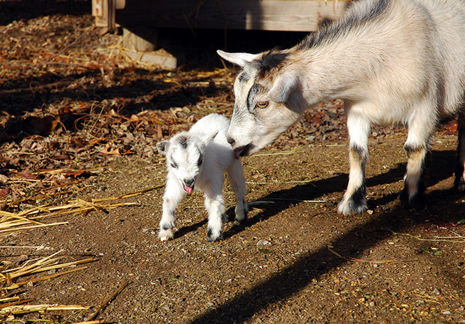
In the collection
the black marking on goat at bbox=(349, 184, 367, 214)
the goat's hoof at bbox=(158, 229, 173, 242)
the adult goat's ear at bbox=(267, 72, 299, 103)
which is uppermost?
the adult goat's ear at bbox=(267, 72, 299, 103)

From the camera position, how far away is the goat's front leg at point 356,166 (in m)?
4.26

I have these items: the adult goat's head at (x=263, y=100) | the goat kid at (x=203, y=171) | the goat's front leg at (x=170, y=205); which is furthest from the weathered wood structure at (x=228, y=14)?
the goat's front leg at (x=170, y=205)

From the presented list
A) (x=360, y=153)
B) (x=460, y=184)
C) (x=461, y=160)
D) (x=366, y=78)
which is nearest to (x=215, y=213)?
(x=360, y=153)

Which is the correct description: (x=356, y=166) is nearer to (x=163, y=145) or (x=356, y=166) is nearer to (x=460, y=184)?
(x=460, y=184)

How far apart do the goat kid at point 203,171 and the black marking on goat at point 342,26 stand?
102cm

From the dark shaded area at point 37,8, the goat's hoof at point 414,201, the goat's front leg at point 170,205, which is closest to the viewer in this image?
the goat's front leg at point 170,205

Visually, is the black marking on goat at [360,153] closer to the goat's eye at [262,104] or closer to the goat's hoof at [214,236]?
the goat's eye at [262,104]

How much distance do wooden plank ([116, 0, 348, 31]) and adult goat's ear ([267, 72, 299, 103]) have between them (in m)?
4.19

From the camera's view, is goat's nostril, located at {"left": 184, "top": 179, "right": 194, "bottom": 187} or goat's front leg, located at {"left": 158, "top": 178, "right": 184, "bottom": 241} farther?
goat's front leg, located at {"left": 158, "top": 178, "right": 184, "bottom": 241}

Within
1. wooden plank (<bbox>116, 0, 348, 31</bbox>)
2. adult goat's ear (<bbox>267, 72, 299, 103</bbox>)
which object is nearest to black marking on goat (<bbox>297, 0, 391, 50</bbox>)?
adult goat's ear (<bbox>267, 72, 299, 103</bbox>)

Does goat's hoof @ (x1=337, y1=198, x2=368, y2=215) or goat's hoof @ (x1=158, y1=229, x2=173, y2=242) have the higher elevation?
goat's hoof @ (x1=337, y1=198, x2=368, y2=215)

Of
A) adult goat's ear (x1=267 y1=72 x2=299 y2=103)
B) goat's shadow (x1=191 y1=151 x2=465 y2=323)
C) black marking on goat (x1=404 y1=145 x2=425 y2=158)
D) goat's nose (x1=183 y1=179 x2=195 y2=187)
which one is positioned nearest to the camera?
goat's shadow (x1=191 y1=151 x2=465 y2=323)

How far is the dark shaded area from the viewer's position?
1075 centimetres

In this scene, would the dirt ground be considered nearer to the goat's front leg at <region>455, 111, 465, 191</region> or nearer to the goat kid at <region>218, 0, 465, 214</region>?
the goat's front leg at <region>455, 111, 465, 191</region>
